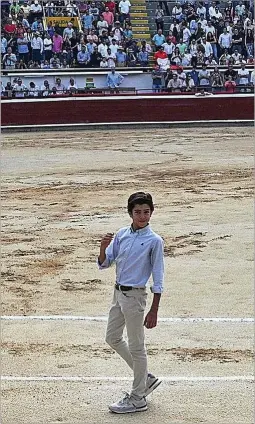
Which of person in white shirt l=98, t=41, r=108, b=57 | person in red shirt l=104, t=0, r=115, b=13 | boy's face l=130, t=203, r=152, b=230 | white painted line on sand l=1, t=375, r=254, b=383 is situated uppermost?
person in red shirt l=104, t=0, r=115, b=13

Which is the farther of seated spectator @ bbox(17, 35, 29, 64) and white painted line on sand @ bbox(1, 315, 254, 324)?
seated spectator @ bbox(17, 35, 29, 64)

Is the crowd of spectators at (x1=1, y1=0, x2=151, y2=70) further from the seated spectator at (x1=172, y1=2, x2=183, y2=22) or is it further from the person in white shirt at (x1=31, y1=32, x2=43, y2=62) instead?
the seated spectator at (x1=172, y1=2, x2=183, y2=22)

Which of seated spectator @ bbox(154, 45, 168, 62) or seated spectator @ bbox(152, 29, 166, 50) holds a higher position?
seated spectator @ bbox(152, 29, 166, 50)

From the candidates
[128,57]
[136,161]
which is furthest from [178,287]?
[128,57]

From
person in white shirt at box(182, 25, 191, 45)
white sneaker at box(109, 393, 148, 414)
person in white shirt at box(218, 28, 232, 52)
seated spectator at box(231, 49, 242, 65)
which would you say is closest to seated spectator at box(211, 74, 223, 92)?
seated spectator at box(231, 49, 242, 65)

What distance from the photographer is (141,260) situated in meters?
4.97

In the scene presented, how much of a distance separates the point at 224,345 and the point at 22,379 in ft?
4.82

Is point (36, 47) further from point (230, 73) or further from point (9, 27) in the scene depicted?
point (230, 73)

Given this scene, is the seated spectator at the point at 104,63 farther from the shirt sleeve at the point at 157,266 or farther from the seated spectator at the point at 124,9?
the shirt sleeve at the point at 157,266

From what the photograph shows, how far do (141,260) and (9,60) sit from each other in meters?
19.2

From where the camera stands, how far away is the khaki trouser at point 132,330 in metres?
4.95

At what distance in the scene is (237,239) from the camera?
10.3 metres

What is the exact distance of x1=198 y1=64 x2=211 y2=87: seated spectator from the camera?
941 inches

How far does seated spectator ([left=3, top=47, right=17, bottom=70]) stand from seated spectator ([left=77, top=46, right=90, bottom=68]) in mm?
1599
